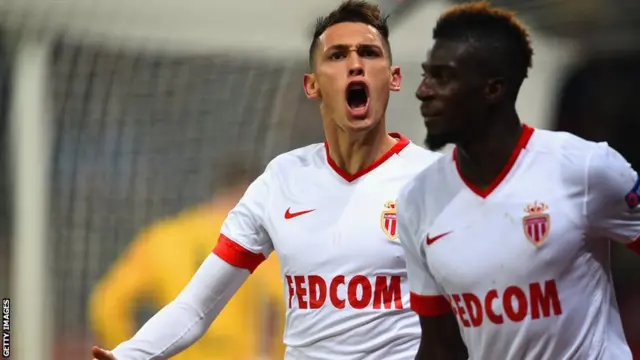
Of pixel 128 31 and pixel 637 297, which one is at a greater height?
pixel 128 31

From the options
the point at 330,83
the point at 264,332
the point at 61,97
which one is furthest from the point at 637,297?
the point at 61,97

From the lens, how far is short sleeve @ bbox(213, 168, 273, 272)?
70.7 inches

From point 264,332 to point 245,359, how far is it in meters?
0.09

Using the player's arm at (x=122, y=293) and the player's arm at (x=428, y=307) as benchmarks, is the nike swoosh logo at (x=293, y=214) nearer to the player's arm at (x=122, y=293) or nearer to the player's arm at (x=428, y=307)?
the player's arm at (x=428, y=307)

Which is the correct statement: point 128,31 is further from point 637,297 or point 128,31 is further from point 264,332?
point 637,297

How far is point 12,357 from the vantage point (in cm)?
287

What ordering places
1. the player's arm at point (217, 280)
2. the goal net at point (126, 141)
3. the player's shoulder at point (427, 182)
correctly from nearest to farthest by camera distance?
the player's shoulder at point (427, 182)
the player's arm at point (217, 280)
the goal net at point (126, 141)

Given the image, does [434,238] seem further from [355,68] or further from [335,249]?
[355,68]

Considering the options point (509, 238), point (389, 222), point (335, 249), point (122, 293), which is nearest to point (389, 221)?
point (389, 222)

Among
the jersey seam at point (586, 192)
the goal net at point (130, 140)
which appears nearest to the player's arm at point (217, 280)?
the jersey seam at point (586, 192)

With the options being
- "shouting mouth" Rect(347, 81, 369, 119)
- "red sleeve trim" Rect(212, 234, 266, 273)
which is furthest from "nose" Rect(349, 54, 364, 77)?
"red sleeve trim" Rect(212, 234, 266, 273)

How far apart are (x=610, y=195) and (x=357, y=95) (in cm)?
61

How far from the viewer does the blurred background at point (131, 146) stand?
2.80m

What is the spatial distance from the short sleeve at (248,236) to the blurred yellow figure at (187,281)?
92 cm
